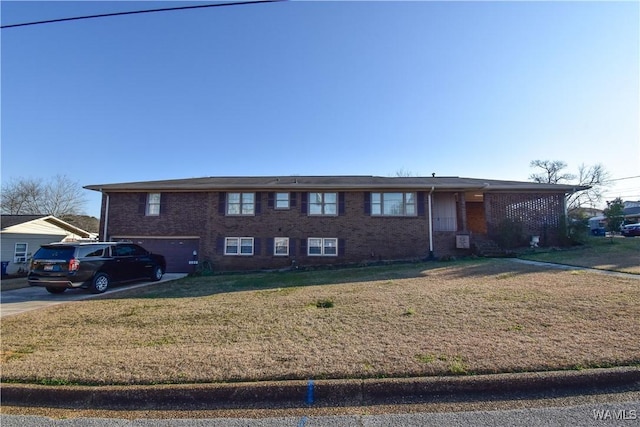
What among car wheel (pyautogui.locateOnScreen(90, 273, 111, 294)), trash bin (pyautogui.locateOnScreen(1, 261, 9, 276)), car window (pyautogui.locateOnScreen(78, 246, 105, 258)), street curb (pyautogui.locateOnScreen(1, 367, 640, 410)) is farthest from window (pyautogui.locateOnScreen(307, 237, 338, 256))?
trash bin (pyautogui.locateOnScreen(1, 261, 9, 276))

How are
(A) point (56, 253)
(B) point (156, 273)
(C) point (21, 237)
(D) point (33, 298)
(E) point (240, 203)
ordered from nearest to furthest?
(D) point (33, 298) < (A) point (56, 253) < (B) point (156, 273) < (E) point (240, 203) < (C) point (21, 237)

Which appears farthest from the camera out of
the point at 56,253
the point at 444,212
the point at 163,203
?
the point at 444,212

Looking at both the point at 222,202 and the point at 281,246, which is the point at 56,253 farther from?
the point at 281,246

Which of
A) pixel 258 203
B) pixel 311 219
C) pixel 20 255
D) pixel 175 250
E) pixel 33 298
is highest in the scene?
pixel 258 203

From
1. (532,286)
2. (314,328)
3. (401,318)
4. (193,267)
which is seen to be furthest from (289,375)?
(193,267)

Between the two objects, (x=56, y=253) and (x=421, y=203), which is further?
(x=421, y=203)

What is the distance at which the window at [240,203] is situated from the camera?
16.5 m

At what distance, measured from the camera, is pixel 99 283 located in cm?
1080

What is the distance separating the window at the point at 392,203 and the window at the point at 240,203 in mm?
5931

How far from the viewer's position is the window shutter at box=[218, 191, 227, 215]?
16547 millimetres

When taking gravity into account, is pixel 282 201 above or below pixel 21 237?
above

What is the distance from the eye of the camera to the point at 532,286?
760cm

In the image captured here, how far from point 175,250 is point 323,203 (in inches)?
301

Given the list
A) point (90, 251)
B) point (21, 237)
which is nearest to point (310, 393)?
point (90, 251)
